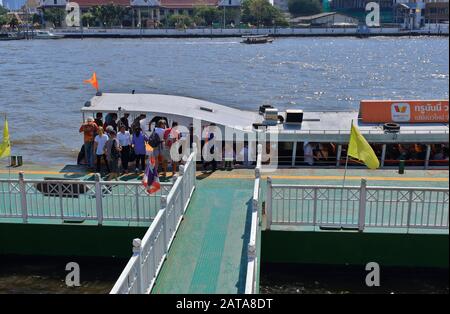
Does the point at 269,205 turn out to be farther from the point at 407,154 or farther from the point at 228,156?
the point at 407,154

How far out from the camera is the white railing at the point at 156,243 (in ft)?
28.7

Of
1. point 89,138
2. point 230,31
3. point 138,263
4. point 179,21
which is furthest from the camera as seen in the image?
point 179,21

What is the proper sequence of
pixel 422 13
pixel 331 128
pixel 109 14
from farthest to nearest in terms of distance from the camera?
pixel 422 13 < pixel 109 14 < pixel 331 128

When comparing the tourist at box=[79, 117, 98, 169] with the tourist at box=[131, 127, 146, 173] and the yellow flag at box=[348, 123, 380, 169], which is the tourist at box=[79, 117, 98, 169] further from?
the yellow flag at box=[348, 123, 380, 169]

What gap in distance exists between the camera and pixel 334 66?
88250 mm

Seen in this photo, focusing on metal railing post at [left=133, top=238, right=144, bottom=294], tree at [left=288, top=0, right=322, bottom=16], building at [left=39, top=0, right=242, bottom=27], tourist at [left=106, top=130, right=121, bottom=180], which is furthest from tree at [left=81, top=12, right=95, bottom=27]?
metal railing post at [left=133, top=238, right=144, bottom=294]

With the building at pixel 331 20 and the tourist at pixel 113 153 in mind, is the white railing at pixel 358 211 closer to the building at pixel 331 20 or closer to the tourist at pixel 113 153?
the tourist at pixel 113 153

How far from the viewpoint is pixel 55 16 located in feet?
542

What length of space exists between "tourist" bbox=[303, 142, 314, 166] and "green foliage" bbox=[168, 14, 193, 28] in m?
148

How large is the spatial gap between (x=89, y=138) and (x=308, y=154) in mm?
6580

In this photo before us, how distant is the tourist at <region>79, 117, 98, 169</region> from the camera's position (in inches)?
656

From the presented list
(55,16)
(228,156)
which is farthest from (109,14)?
(228,156)

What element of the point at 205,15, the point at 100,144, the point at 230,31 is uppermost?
the point at 205,15

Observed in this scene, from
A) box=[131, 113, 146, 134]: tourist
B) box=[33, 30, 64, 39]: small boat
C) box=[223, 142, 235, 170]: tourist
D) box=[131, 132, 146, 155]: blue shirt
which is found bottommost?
box=[223, 142, 235, 170]: tourist
